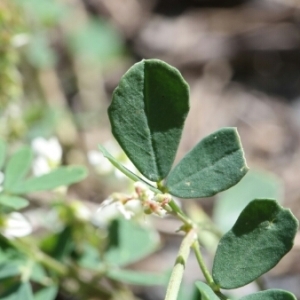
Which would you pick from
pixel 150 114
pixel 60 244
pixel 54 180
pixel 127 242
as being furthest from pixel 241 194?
pixel 150 114

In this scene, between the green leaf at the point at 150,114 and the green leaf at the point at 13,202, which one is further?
the green leaf at the point at 13,202

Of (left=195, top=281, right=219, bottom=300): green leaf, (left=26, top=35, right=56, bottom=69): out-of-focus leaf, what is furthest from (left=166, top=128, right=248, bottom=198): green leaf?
(left=26, top=35, right=56, bottom=69): out-of-focus leaf

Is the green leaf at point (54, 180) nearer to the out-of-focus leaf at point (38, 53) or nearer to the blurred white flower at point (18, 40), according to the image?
the blurred white flower at point (18, 40)

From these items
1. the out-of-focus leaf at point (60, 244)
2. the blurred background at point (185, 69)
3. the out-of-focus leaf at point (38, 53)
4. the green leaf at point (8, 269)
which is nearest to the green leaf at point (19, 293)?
the green leaf at point (8, 269)

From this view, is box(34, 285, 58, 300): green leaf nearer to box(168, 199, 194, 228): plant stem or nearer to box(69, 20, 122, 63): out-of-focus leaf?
box(168, 199, 194, 228): plant stem

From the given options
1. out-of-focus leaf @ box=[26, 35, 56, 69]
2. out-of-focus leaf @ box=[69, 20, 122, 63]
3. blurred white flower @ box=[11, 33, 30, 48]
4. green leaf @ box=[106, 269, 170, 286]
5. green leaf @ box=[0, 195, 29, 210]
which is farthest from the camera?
out-of-focus leaf @ box=[69, 20, 122, 63]

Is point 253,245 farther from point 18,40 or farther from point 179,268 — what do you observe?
point 18,40
